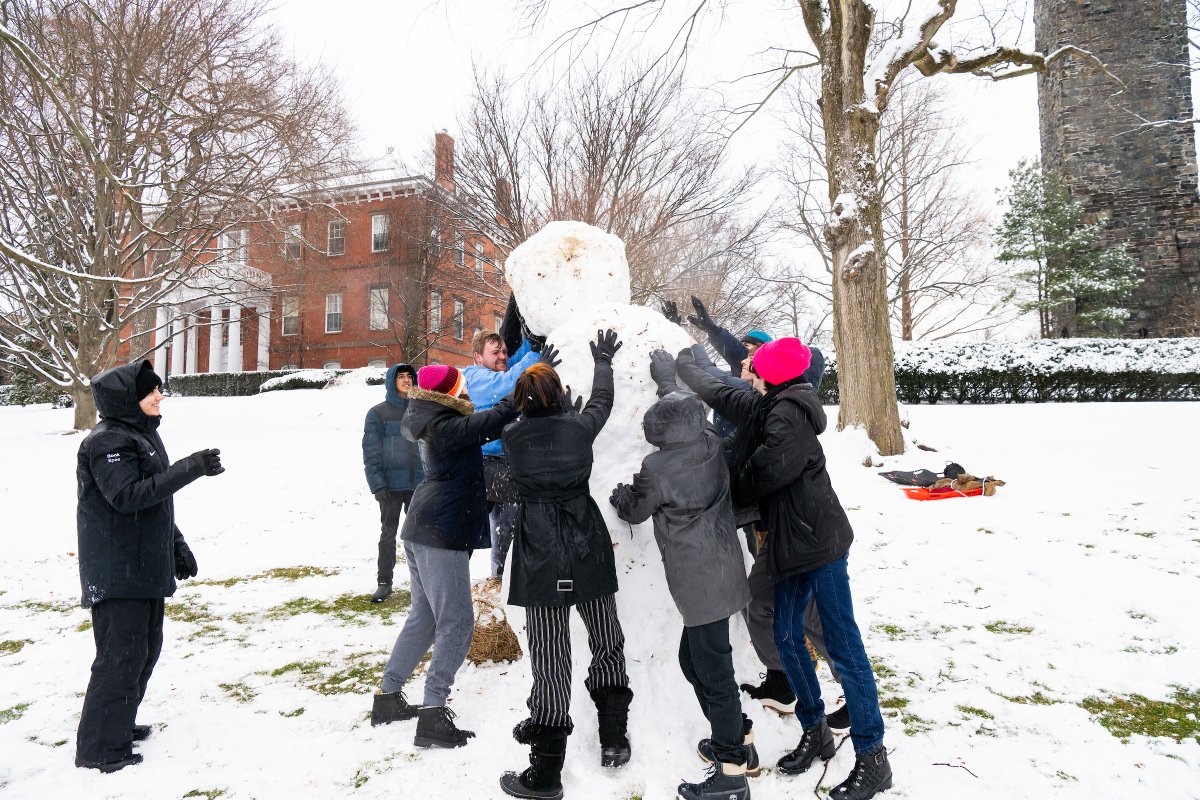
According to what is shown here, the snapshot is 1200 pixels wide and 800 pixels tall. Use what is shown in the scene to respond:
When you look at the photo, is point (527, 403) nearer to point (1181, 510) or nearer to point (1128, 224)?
point (1181, 510)

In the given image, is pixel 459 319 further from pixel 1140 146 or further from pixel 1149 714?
pixel 1149 714

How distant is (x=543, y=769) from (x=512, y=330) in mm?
2654

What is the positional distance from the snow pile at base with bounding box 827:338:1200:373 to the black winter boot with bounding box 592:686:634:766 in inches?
523

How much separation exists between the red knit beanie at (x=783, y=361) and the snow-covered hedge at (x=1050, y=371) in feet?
42.0

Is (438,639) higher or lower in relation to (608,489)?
lower

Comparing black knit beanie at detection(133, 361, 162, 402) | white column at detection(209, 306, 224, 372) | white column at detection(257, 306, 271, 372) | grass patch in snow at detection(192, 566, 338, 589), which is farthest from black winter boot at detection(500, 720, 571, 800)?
white column at detection(209, 306, 224, 372)

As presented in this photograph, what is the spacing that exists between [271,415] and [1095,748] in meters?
17.2

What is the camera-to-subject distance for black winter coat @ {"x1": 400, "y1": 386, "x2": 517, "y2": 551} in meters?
3.20

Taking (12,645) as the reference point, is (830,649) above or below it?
above

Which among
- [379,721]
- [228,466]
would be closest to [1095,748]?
[379,721]

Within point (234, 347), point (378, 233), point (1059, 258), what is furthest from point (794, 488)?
point (234, 347)

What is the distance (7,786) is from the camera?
282 centimetres

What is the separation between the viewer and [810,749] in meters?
2.89

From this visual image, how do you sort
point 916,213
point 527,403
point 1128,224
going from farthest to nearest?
1. point 916,213
2. point 1128,224
3. point 527,403
